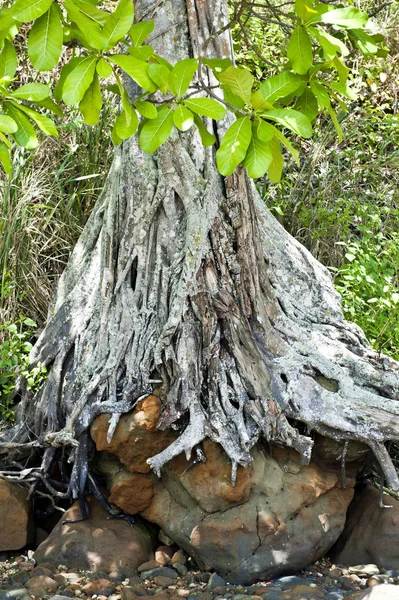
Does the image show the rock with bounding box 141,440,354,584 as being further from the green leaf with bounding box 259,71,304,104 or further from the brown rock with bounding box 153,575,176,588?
the green leaf with bounding box 259,71,304,104

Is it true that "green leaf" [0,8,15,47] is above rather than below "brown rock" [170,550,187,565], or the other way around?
above

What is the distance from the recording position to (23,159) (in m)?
5.98

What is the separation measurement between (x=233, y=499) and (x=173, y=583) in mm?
519

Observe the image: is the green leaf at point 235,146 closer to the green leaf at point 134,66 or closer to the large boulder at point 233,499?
the green leaf at point 134,66

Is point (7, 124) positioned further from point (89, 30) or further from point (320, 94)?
point (320, 94)

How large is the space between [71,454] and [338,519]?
1.52 m

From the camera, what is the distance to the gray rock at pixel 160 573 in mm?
4125

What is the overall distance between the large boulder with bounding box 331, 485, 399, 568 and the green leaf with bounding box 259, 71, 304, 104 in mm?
2453

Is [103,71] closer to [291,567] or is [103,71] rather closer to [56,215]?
[291,567]

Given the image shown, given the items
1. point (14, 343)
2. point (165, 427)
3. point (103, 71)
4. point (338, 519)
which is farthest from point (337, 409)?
point (103, 71)

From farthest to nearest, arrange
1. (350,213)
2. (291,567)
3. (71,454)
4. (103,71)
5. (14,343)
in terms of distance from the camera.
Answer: (350,213), (14,343), (71,454), (291,567), (103,71)

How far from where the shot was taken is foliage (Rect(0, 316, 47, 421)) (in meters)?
4.87

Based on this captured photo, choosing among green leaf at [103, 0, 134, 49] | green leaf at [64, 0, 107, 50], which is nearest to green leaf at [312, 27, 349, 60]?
green leaf at [103, 0, 134, 49]

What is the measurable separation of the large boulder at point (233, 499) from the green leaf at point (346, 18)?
7.33 feet
